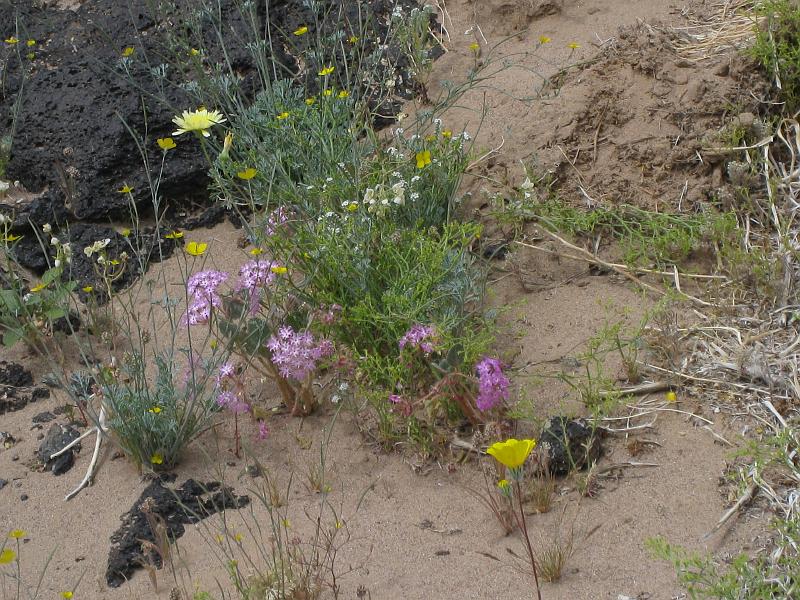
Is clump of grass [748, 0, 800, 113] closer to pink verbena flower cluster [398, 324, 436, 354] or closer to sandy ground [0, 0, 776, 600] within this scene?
sandy ground [0, 0, 776, 600]

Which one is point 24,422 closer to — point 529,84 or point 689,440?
point 689,440

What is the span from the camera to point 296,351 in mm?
3389

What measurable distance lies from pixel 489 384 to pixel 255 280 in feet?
3.26

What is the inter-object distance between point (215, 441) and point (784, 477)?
2.00 m

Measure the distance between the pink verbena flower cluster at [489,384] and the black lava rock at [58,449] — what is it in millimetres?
1565

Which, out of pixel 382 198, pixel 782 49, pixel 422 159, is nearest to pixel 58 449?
pixel 382 198

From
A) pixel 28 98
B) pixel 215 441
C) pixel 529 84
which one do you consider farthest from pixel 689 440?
pixel 28 98

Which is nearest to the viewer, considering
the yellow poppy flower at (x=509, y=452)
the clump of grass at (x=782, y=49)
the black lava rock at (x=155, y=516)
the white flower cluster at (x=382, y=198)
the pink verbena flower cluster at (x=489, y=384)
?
the yellow poppy flower at (x=509, y=452)

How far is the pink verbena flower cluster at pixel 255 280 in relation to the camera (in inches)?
137

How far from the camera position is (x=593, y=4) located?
5160 millimetres

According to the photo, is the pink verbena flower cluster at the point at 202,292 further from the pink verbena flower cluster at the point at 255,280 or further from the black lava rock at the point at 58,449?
the black lava rock at the point at 58,449

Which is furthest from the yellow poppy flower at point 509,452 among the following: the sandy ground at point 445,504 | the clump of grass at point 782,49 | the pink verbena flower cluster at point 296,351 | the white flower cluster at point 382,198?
the clump of grass at point 782,49

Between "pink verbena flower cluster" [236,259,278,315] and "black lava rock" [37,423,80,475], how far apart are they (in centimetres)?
85

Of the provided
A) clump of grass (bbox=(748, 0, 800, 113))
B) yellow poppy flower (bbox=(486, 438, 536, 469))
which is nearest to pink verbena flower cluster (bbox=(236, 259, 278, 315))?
yellow poppy flower (bbox=(486, 438, 536, 469))
